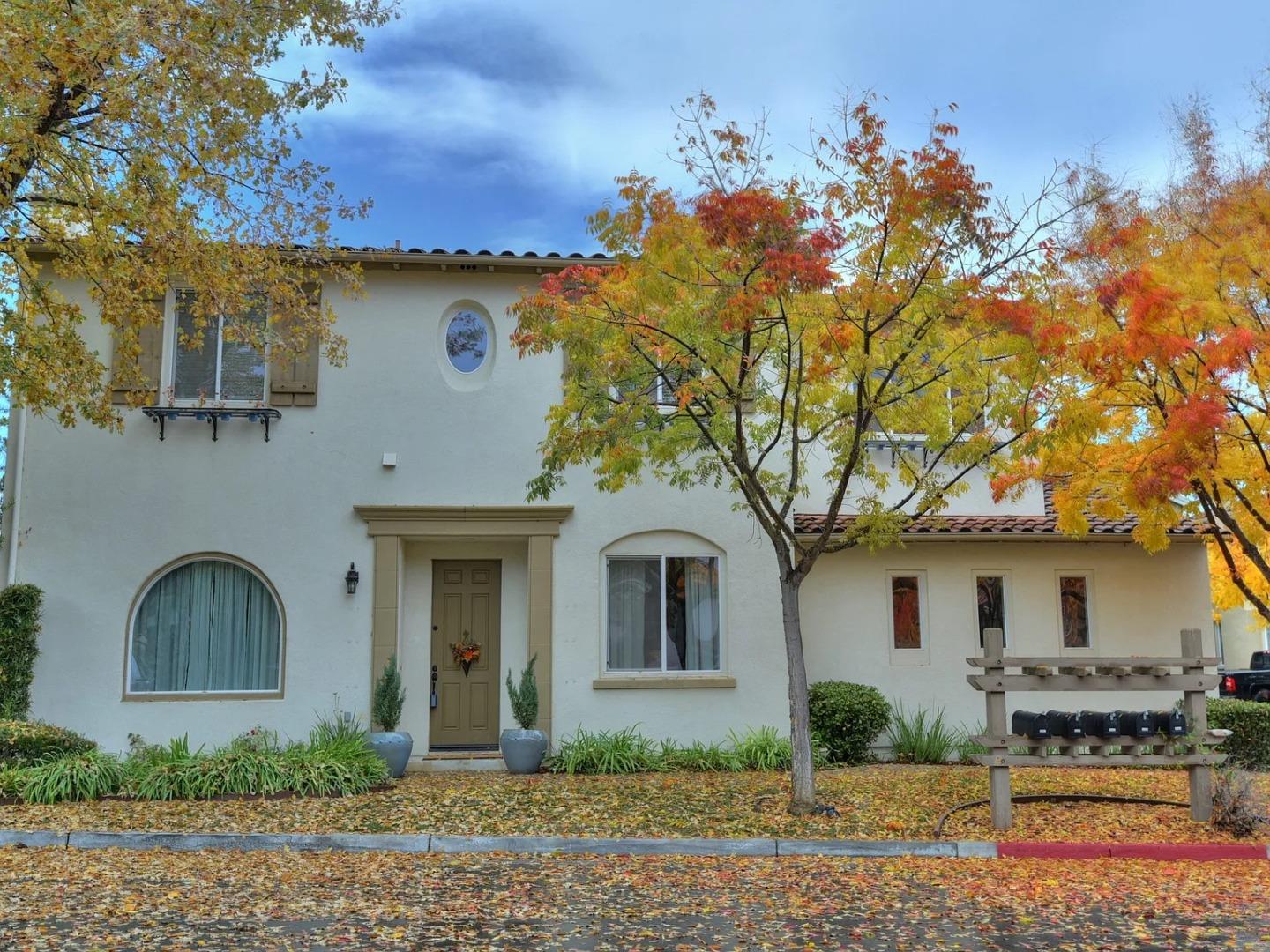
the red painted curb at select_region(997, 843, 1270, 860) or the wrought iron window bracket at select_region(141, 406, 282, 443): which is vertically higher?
the wrought iron window bracket at select_region(141, 406, 282, 443)

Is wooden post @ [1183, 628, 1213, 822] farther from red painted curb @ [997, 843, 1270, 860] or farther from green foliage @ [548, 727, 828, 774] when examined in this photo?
green foliage @ [548, 727, 828, 774]

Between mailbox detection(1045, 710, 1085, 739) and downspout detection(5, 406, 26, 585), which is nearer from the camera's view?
mailbox detection(1045, 710, 1085, 739)

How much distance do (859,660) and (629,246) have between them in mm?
6475

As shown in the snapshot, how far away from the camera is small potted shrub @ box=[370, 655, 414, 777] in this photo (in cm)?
1153

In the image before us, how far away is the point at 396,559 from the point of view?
1255 centimetres

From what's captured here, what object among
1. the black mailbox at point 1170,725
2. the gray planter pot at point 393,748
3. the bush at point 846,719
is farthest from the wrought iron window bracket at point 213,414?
the black mailbox at point 1170,725

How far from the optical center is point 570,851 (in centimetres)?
867

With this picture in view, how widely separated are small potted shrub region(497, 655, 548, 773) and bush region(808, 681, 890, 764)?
323 cm

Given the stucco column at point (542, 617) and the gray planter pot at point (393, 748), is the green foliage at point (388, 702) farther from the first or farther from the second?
the stucco column at point (542, 617)

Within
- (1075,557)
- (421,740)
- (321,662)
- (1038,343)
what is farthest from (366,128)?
(1075,557)

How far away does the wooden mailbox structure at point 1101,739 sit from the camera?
Result: 9.10 m

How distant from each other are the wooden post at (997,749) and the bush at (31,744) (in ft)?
29.0

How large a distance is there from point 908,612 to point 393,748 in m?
6.66

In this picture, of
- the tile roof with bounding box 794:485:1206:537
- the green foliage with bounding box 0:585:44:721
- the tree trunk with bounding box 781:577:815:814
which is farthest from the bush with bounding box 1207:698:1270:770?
the green foliage with bounding box 0:585:44:721
